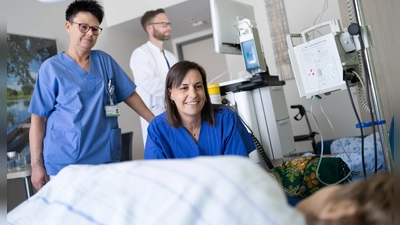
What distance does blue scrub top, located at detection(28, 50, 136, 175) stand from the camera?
1.62 metres

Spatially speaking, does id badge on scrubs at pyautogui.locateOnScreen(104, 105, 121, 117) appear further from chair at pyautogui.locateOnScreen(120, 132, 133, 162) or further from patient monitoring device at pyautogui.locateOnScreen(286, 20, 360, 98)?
chair at pyautogui.locateOnScreen(120, 132, 133, 162)

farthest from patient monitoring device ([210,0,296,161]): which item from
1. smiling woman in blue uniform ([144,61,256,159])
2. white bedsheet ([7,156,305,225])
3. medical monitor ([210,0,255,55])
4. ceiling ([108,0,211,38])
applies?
ceiling ([108,0,211,38])

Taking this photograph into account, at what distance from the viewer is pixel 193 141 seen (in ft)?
5.18

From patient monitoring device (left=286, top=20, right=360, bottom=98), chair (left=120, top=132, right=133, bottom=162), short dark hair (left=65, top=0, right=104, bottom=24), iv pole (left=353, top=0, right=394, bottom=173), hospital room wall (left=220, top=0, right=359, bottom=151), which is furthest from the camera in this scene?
hospital room wall (left=220, top=0, right=359, bottom=151)

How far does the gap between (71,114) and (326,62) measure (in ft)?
3.72

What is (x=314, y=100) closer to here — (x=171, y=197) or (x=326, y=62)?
(x=326, y=62)

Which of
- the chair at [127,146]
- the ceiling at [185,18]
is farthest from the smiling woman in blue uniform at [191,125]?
the ceiling at [185,18]

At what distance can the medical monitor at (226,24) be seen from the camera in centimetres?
212

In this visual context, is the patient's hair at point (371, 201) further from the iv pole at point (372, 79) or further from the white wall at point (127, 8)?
the white wall at point (127, 8)

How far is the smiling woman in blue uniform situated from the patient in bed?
0.90 meters

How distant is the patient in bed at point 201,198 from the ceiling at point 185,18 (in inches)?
143

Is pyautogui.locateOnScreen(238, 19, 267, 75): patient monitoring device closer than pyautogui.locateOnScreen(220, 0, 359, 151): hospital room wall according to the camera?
Yes

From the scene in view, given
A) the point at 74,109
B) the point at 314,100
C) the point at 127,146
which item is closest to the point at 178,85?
the point at 74,109

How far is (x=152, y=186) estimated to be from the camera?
0.56 meters
